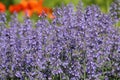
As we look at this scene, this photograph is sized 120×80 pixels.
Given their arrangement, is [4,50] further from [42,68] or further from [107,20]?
[107,20]

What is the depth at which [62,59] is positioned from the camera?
5.03 meters

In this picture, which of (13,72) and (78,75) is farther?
(13,72)

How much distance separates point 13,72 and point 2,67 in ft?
0.42

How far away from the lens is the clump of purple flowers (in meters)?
4.79

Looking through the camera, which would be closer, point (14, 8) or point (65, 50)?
point (65, 50)

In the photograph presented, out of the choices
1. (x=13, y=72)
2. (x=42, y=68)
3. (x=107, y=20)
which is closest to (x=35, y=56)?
(x=42, y=68)

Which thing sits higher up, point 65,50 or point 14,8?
point 14,8

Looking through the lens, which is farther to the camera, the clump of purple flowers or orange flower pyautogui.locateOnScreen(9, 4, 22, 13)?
orange flower pyautogui.locateOnScreen(9, 4, 22, 13)

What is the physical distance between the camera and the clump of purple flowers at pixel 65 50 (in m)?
4.79

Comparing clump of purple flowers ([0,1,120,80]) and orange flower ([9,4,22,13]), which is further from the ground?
orange flower ([9,4,22,13])

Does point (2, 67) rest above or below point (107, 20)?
below

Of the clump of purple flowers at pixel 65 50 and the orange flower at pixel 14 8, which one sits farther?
the orange flower at pixel 14 8

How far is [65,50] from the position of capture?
4922mm

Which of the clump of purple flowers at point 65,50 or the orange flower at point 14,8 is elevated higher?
the orange flower at point 14,8
